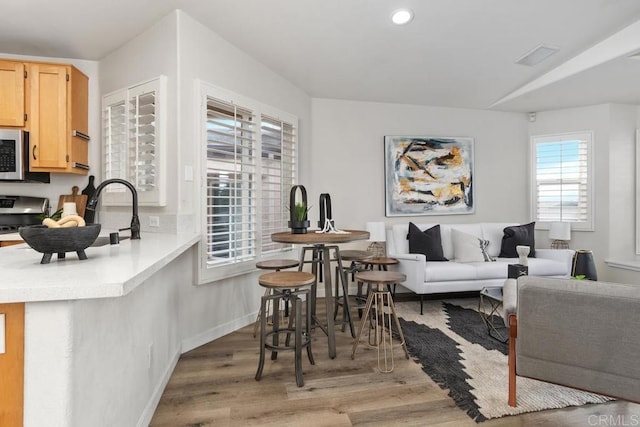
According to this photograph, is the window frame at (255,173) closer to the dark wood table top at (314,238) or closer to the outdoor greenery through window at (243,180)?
the outdoor greenery through window at (243,180)

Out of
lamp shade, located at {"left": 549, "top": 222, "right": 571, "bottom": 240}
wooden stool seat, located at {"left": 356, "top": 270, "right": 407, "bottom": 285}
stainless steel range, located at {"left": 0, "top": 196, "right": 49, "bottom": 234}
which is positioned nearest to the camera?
wooden stool seat, located at {"left": 356, "top": 270, "right": 407, "bottom": 285}

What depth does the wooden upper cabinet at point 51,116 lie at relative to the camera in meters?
3.12

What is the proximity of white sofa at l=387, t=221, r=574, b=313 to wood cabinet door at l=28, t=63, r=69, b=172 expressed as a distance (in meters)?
3.65

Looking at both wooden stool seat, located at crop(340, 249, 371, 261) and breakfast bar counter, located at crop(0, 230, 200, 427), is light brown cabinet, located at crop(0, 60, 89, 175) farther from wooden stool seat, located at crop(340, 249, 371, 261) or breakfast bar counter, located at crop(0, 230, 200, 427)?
wooden stool seat, located at crop(340, 249, 371, 261)

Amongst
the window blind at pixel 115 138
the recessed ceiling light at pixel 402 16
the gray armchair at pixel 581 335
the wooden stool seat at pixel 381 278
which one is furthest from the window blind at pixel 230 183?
the gray armchair at pixel 581 335

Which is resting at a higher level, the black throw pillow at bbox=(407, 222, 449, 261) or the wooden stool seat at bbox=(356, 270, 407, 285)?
the black throw pillow at bbox=(407, 222, 449, 261)

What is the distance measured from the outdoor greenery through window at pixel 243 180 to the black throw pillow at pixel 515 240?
9.45 ft

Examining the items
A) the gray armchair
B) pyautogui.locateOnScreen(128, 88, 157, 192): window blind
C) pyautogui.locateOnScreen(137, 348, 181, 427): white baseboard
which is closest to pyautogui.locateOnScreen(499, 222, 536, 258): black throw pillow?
the gray armchair

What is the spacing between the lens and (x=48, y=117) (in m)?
3.15

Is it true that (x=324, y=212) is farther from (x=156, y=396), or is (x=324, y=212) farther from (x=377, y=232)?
(x=156, y=396)

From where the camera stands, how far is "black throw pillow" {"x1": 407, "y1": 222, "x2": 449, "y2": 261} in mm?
4207

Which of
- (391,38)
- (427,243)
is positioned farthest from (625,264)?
(391,38)

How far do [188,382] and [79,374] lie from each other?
4.37 feet

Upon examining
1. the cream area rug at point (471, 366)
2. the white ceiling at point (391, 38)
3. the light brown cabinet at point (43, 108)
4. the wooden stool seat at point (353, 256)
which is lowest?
the cream area rug at point (471, 366)
